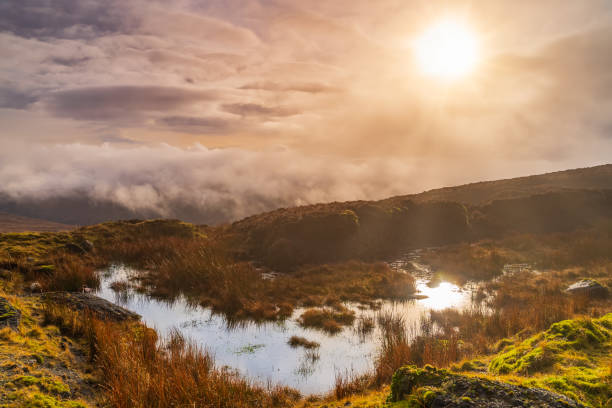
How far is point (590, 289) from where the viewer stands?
1001 cm

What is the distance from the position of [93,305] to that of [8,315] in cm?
204

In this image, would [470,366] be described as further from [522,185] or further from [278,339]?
[522,185]

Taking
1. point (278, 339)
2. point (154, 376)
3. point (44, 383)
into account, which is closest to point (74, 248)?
point (278, 339)

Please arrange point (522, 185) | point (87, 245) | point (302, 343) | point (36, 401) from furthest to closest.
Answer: point (522, 185)
point (87, 245)
point (302, 343)
point (36, 401)

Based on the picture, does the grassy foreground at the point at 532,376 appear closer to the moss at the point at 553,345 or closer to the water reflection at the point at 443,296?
the moss at the point at 553,345

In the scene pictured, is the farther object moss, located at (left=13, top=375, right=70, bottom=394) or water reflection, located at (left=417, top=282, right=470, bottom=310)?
water reflection, located at (left=417, top=282, right=470, bottom=310)

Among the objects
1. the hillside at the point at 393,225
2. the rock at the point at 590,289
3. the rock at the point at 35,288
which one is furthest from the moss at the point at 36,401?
the rock at the point at 590,289

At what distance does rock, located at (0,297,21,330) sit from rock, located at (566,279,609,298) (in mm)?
14601

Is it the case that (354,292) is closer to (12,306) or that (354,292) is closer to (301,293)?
(301,293)

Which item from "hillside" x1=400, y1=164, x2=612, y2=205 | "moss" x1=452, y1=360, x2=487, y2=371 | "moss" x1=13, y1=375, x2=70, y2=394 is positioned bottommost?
"moss" x1=452, y1=360, x2=487, y2=371

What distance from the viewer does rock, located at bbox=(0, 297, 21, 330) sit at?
5.20 metres

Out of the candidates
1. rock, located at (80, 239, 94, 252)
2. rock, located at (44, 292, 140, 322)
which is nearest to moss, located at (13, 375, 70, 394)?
rock, located at (44, 292, 140, 322)

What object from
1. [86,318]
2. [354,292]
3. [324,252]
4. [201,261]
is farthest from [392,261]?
[86,318]

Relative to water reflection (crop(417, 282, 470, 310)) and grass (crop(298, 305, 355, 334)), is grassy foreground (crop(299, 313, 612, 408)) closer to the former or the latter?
grass (crop(298, 305, 355, 334))
